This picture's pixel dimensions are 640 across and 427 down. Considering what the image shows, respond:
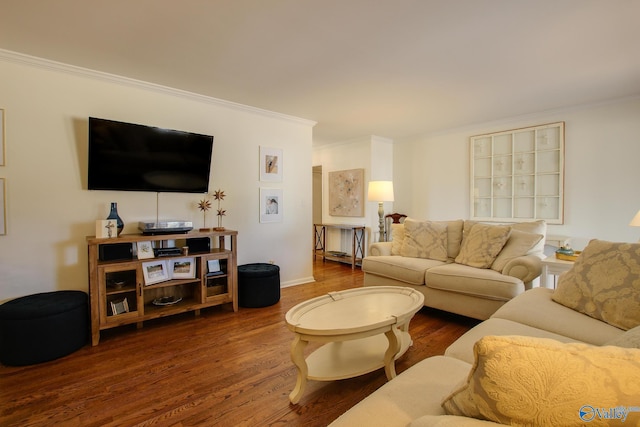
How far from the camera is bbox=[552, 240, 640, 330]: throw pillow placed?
1570mm

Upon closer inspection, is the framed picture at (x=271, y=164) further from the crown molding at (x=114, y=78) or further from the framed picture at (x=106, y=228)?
the framed picture at (x=106, y=228)

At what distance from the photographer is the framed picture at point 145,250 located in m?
2.73

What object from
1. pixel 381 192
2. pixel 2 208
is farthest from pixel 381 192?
pixel 2 208

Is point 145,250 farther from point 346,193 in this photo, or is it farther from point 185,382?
point 346,193

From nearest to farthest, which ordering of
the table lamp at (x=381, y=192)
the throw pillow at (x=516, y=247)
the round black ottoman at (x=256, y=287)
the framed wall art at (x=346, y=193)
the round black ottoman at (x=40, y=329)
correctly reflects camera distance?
the round black ottoman at (x=40, y=329), the throw pillow at (x=516, y=247), the round black ottoman at (x=256, y=287), the table lamp at (x=381, y=192), the framed wall art at (x=346, y=193)

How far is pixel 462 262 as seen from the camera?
316cm

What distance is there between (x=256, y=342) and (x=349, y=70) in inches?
98.0

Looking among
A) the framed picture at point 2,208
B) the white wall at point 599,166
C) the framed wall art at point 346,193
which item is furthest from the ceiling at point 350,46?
the framed wall art at point 346,193

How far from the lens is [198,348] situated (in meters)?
2.38

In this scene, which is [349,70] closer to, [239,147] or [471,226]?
[239,147]

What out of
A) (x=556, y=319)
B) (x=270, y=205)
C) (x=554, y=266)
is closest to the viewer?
(x=556, y=319)

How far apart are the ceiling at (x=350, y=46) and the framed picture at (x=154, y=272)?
69.5 inches

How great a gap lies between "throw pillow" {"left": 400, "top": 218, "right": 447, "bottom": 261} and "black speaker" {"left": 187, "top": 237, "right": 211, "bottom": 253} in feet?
7.32

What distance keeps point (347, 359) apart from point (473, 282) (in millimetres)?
1493
